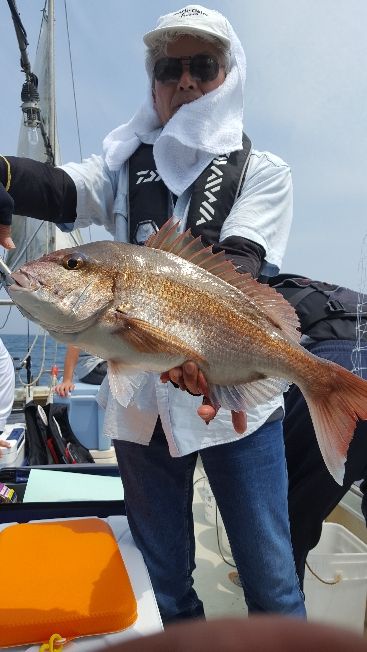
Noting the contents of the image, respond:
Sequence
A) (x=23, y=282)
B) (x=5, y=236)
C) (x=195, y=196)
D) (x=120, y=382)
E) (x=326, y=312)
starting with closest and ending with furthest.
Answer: (x=23, y=282) < (x=120, y=382) < (x=5, y=236) < (x=195, y=196) < (x=326, y=312)

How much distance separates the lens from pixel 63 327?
5.04 ft

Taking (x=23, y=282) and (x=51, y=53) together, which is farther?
(x=51, y=53)

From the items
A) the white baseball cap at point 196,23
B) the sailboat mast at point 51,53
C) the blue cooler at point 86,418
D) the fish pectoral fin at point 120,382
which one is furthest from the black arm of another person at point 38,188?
the sailboat mast at point 51,53

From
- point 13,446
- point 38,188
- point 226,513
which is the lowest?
point 13,446

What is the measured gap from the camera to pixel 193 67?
210 centimetres

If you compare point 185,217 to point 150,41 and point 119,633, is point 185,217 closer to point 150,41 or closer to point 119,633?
point 150,41

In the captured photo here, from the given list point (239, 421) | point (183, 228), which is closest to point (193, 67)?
point (183, 228)

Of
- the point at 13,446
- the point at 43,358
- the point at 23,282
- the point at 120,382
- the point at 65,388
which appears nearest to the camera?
the point at 23,282

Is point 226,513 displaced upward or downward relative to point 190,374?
downward

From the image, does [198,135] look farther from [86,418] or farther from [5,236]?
[86,418]

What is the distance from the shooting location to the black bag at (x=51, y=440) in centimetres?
430

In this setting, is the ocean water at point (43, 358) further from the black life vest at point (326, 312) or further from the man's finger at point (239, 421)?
the black life vest at point (326, 312)

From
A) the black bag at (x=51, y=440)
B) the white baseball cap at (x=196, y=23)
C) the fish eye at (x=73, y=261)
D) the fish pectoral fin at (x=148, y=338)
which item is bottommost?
the black bag at (x=51, y=440)

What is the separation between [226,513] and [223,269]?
103 cm
